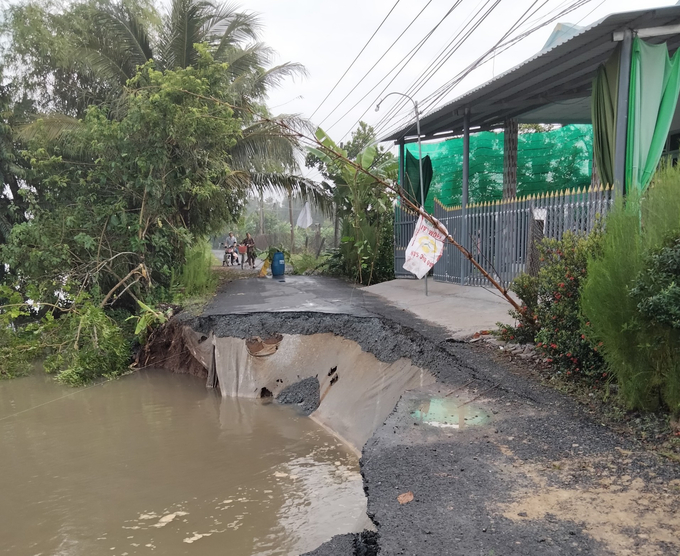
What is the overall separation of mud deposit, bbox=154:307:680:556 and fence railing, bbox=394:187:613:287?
2.84 meters

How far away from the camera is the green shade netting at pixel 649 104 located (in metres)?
7.21

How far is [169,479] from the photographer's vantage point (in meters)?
5.27

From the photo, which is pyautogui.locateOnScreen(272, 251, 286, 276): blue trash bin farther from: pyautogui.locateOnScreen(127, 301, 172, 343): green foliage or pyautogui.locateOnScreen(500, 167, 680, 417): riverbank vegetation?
pyautogui.locateOnScreen(500, 167, 680, 417): riverbank vegetation

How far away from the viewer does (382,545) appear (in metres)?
2.57

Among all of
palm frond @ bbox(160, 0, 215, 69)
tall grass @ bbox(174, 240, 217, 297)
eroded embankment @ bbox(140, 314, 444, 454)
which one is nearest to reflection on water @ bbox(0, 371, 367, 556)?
eroded embankment @ bbox(140, 314, 444, 454)

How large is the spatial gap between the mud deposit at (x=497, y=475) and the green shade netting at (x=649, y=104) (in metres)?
4.04

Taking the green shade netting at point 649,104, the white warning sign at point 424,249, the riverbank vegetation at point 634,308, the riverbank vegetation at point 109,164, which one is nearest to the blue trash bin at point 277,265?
the riverbank vegetation at point 109,164

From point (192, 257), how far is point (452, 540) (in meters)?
Result: 10.8

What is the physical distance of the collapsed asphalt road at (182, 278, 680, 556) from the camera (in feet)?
8.29

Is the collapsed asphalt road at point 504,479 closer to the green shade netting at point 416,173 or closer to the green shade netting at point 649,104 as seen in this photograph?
the green shade netting at point 649,104

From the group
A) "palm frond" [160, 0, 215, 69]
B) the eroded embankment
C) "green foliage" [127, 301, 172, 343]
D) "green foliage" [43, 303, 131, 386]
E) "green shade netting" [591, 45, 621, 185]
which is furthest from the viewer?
"palm frond" [160, 0, 215, 69]

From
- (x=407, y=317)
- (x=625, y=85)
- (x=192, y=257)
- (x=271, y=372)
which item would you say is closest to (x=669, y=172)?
(x=625, y=85)

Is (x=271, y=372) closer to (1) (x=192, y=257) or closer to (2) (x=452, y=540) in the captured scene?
(1) (x=192, y=257)

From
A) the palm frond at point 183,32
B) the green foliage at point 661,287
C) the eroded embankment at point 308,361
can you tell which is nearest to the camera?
the green foliage at point 661,287
